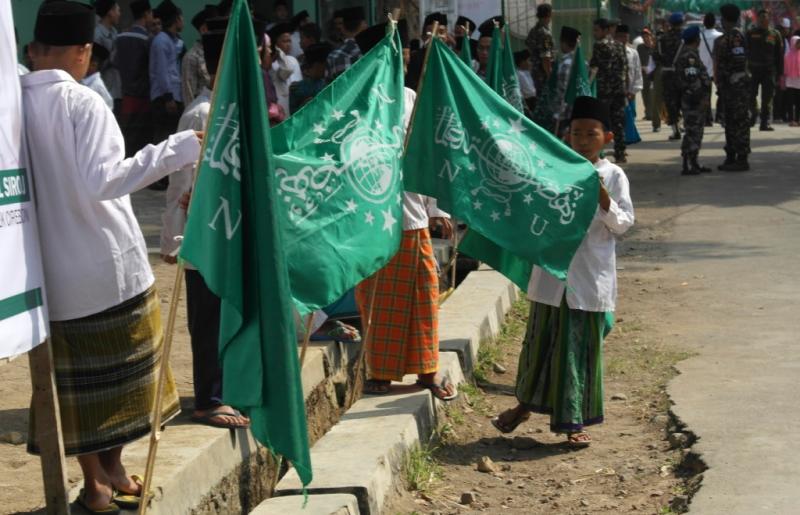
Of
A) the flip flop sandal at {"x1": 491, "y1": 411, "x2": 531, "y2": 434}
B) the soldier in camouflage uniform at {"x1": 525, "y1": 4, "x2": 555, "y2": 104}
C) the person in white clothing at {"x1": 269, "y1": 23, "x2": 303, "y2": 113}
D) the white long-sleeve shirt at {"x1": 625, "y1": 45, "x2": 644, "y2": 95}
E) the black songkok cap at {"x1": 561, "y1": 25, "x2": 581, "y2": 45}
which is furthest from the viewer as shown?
the white long-sleeve shirt at {"x1": 625, "y1": 45, "x2": 644, "y2": 95}

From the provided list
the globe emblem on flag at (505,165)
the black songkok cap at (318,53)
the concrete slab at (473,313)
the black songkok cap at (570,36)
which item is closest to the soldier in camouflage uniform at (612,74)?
the black songkok cap at (570,36)

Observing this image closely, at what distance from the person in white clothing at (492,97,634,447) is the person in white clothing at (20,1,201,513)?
2.44 m

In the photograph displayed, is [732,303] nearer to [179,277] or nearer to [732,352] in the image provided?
[732,352]

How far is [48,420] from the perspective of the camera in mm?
4043

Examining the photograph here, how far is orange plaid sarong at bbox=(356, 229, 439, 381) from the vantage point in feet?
21.9

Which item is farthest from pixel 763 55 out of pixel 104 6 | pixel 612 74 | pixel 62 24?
pixel 62 24

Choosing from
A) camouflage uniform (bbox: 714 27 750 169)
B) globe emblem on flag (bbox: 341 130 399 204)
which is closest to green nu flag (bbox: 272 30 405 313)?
globe emblem on flag (bbox: 341 130 399 204)

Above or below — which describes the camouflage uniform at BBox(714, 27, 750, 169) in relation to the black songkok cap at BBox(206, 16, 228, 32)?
→ below

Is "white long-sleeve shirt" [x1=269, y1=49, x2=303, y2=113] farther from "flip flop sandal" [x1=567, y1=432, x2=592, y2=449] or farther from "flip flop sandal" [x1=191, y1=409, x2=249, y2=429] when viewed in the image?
"flip flop sandal" [x1=191, y1=409, x2=249, y2=429]

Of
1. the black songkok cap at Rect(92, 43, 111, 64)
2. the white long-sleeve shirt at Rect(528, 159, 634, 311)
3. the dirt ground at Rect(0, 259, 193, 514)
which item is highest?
the black songkok cap at Rect(92, 43, 111, 64)

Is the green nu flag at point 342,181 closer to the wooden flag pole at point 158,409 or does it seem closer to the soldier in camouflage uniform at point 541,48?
the wooden flag pole at point 158,409

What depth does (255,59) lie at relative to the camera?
14.4ft

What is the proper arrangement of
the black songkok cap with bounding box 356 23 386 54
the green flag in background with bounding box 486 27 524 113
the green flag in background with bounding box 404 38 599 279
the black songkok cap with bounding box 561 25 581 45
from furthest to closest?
the black songkok cap with bounding box 561 25 581 45 < the green flag in background with bounding box 486 27 524 113 < the black songkok cap with bounding box 356 23 386 54 < the green flag in background with bounding box 404 38 599 279

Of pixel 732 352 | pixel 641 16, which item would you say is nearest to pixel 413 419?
pixel 732 352
